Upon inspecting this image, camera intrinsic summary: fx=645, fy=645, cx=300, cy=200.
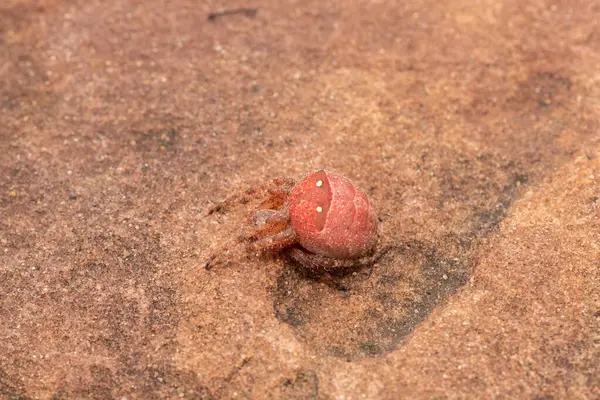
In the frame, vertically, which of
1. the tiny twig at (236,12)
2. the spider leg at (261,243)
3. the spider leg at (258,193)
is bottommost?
the spider leg at (261,243)

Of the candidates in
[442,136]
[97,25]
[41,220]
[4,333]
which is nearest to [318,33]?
[442,136]

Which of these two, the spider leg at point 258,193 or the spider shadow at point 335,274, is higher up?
the spider leg at point 258,193

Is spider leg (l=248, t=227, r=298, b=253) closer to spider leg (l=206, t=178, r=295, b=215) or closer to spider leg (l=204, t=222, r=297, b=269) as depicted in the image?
spider leg (l=204, t=222, r=297, b=269)

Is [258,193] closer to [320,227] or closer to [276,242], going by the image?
[276,242]

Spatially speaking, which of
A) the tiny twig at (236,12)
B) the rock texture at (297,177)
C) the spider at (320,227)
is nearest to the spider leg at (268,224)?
the spider at (320,227)

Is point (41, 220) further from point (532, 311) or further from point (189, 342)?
point (532, 311)

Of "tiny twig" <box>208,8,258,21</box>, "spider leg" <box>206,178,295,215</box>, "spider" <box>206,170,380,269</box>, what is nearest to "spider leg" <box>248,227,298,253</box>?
"spider" <box>206,170,380,269</box>

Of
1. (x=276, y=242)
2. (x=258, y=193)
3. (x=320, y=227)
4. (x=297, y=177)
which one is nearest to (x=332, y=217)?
(x=320, y=227)

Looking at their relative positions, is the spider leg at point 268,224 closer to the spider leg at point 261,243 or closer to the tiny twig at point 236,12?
the spider leg at point 261,243
